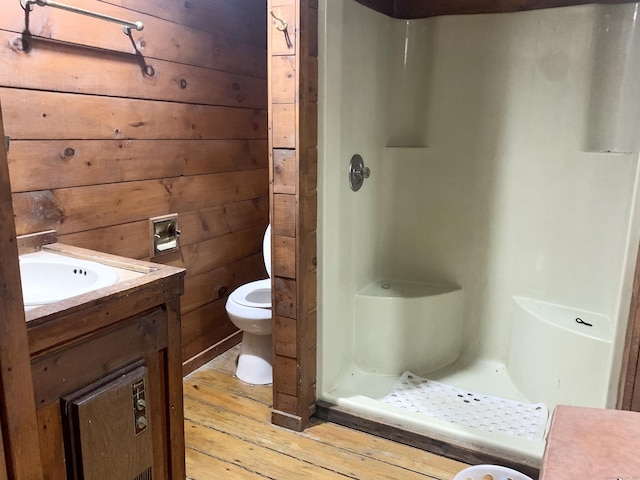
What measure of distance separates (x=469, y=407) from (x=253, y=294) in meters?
1.16

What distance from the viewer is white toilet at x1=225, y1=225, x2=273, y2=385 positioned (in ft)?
7.71

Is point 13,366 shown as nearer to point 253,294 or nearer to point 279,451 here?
point 279,451

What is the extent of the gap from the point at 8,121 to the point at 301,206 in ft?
3.28

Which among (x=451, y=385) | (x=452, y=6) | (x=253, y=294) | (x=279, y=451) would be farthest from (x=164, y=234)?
(x=452, y=6)

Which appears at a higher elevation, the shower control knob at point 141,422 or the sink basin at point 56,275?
the sink basin at point 56,275

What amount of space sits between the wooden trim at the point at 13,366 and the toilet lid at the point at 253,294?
1.47m

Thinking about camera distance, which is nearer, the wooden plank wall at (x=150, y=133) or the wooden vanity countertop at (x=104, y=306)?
the wooden vanity countertop at (x=104, y=306)

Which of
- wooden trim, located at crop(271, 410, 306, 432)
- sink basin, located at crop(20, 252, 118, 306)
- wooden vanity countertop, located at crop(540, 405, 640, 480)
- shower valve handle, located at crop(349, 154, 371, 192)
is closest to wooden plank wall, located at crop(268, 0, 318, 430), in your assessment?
wooden trim, located at crop(271, 410, 306, 432)

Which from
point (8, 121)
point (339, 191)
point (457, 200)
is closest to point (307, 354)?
point (339, 191)

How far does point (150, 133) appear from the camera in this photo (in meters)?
2.14

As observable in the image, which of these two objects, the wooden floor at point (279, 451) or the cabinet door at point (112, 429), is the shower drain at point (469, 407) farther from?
the cabinet door at point (112, 429)

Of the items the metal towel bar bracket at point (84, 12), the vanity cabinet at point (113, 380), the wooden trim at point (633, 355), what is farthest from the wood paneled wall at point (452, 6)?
the vanity cabinet at point (113, 380)

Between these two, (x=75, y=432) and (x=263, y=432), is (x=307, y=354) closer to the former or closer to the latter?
(x=263, y=432)

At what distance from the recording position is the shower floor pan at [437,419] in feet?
6.09
